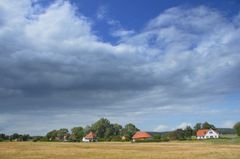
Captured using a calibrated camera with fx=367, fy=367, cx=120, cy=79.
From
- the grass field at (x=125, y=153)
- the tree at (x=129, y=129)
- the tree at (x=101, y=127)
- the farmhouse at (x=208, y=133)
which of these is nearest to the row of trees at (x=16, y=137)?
the tree at (x=101, y=127)

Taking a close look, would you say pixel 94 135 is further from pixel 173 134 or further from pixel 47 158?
pixel 47 158

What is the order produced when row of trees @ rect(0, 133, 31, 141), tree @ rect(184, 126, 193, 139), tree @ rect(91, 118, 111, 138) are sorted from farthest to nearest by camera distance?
tree @ rect(91, 118, 111, 138)
row of trees @ rect(0, 133, 31, 141)
tree @ rect(184, 126, 193, 139)

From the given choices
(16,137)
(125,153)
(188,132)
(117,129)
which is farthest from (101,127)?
(125,153)

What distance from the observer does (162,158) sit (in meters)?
39.4

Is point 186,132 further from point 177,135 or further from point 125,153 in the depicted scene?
point 125,153

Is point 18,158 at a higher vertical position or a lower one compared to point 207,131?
lower

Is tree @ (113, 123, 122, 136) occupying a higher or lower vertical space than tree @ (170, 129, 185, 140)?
higher

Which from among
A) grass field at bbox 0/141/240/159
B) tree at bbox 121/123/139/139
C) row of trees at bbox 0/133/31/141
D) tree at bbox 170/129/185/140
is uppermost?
tree at bbox 121/123/139/139

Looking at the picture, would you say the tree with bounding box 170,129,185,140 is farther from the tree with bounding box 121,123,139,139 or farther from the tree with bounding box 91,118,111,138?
the tree with bounding box 91,118,111,138

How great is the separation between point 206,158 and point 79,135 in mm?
157310

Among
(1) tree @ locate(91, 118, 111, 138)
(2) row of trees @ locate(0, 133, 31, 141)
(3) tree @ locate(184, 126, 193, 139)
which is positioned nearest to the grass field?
(3) tree @ locate(184, 126, 193, 139)

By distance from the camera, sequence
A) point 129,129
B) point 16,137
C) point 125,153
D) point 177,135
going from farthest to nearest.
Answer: point 129,129 < point 16,137 < point 177,135 < point 125,153

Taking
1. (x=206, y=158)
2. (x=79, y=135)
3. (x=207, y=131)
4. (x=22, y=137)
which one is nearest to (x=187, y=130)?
(x=207, y=131)

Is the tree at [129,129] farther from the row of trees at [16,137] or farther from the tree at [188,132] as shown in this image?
the row of trees at [16,137]
